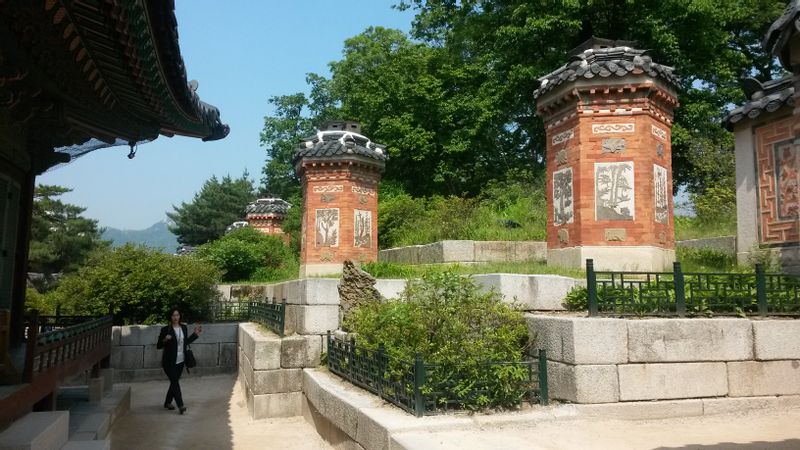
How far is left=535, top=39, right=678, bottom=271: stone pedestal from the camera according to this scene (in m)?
10.4

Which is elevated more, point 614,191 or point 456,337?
point 614,191

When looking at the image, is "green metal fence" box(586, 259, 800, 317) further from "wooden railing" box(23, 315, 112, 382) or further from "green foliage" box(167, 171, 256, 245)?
"green foliage" box(167, 171, 256, 245)

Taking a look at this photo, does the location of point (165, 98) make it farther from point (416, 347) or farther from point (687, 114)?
point (687, 114)

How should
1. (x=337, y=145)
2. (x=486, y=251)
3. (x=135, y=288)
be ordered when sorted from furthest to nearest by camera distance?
(x=337, y=145)
(x=486, y=251)
(x=135, y=288)

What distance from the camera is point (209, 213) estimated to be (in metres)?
51.0

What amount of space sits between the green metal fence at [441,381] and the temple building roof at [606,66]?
6.36 metres

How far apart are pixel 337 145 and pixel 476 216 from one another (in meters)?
5.13

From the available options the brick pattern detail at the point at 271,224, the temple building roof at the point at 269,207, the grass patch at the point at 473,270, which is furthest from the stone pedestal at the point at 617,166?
the brick pattern detail at the point at 271,224

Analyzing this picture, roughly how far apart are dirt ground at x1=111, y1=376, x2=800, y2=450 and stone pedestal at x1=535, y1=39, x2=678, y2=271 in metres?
4.11

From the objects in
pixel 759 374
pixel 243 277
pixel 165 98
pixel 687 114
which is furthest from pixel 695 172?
pixel 165 98

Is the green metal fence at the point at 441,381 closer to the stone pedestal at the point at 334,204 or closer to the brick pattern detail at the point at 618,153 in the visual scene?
the brick pattern detail at the point at 618,153

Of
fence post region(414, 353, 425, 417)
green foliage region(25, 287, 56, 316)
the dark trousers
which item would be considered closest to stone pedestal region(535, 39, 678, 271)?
fence post region(414, 353, 425, 417)

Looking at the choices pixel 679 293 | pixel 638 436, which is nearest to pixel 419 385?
pixel 638 436

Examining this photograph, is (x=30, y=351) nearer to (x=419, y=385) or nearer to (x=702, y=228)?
(x=419, y=385)
